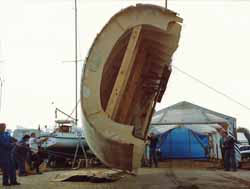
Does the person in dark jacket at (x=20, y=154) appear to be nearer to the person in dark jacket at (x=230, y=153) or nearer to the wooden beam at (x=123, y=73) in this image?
the wooden beam at (x=123, y=73)

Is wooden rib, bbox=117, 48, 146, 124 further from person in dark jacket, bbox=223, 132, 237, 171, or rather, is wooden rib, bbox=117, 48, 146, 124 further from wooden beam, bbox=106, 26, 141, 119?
person in dark jacket, bbox=223, 132, 237, 171

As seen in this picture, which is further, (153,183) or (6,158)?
(6,158)

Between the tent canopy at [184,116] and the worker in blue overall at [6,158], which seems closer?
the worker in blue overall at [6,158]

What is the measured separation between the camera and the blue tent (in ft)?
58.1

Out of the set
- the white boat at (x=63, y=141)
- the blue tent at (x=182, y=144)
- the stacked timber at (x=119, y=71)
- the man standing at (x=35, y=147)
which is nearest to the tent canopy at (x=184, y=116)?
the blue tent at (x=182, y=144)

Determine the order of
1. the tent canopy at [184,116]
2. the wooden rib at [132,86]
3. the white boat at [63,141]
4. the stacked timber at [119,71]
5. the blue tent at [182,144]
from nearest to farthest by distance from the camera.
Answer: the stacked timber at [119,71]
the wooden rib at [132,86]
the white boat at [63,141]
the blue tent at [182,144]
the tent canopy at [184,116]

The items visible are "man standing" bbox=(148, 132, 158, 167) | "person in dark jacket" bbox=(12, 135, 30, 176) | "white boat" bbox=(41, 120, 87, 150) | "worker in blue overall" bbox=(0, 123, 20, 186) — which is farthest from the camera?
"white boat" bbox=(41, 120, 87, 150)

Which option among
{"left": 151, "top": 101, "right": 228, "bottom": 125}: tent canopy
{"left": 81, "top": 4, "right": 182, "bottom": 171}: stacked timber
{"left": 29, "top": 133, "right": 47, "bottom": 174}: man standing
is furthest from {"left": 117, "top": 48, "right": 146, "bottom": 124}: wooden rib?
{"left": 151, "top": 101, "right": 228, "bottom": 125}: tent canopy

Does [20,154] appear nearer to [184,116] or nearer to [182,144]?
[182,144]

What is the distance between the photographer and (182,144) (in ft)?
59.6

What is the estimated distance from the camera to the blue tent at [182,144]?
17.7m

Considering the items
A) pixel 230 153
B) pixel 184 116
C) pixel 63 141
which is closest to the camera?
pixel 230 153

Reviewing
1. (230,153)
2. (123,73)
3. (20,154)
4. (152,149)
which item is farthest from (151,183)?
(152,149)

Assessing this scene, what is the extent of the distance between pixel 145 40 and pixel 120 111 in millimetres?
1671
